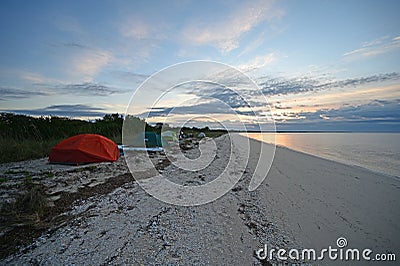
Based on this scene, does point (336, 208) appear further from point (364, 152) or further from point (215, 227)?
point (364, 152)

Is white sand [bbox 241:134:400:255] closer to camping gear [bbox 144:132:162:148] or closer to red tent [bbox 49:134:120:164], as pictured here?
red tent [bbox 49:134:120:164]

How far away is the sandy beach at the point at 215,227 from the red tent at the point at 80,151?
179 centimetres

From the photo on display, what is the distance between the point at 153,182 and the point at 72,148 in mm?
3973

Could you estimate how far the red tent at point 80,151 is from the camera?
859 cm

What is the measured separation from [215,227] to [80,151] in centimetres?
683

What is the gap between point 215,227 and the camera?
4.01 m

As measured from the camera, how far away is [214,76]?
7859 millimetres

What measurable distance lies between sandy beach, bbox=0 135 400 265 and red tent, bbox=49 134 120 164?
1794 mm

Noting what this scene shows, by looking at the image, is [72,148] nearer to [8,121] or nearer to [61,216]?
[61,216]

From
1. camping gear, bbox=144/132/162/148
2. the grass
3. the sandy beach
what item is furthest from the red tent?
camping gear, bbox=144/132/162/148

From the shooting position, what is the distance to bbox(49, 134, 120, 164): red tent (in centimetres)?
859

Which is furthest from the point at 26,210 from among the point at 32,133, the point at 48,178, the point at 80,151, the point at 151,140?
the point at 32,133

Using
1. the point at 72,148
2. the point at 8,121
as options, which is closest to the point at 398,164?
the point at 72,148

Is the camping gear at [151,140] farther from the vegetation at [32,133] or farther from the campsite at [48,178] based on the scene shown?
the vegetation at [32,133]
